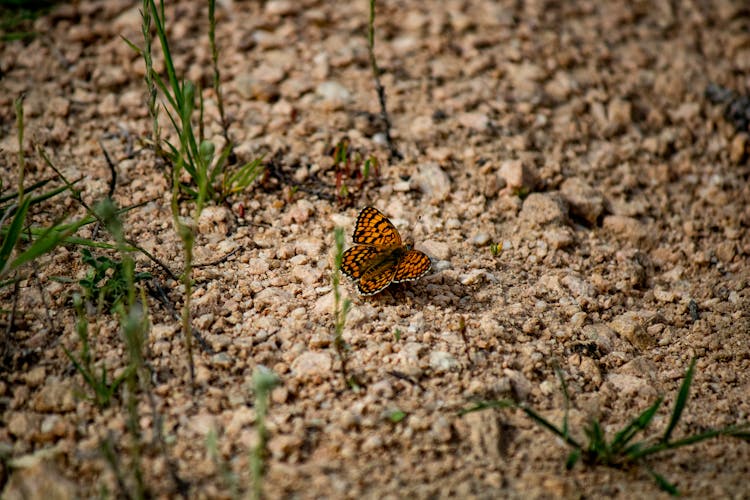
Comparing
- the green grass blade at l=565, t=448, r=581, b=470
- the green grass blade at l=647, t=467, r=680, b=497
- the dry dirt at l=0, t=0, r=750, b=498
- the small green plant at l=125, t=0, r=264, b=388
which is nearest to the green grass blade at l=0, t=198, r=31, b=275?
the dry dirt at l=0, t=0, r=750, b=498

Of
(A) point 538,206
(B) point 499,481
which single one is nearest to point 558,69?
(A) point 538,206

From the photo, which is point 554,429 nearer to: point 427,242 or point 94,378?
point 427,242

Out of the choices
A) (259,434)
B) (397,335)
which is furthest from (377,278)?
(259,434)

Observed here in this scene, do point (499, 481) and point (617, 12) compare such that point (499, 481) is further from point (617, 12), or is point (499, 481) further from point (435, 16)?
point (617, 12)

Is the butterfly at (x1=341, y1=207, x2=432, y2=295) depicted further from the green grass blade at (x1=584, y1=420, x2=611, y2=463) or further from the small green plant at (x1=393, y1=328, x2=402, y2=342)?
the green grass blade at (x1=584, y1=420, x2=611, y2=463)

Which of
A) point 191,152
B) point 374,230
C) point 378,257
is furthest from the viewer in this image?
point 191,152
